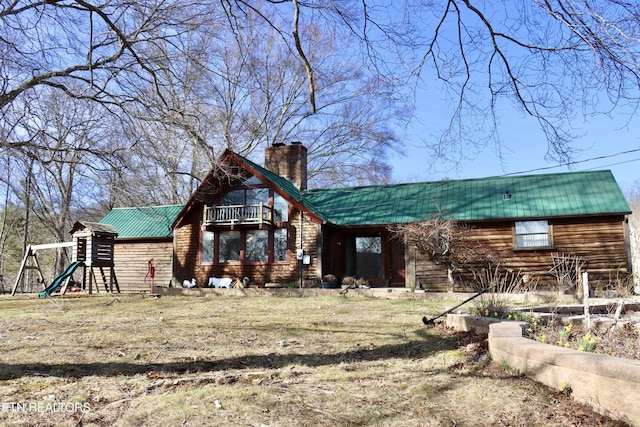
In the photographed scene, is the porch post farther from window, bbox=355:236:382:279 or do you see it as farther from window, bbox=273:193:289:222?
window, bbox=273:193:289:222

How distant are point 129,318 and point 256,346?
3891mm

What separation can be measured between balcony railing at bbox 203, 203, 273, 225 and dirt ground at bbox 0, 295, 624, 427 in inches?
417

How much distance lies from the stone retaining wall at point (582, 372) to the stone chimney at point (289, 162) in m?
18.0

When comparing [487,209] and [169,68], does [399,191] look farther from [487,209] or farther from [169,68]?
[169,68]

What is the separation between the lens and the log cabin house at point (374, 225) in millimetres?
17273

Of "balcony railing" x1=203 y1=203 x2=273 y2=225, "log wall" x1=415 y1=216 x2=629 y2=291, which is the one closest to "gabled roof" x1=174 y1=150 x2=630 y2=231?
"log wall" x1=415 y1=216 x2=629 y2=291

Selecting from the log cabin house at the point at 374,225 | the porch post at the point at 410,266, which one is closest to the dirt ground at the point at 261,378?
the porch post at the point at 410,266

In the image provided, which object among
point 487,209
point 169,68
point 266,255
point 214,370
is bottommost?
point 214,370

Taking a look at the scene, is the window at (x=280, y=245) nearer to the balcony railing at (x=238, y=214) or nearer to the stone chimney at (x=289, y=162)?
the balcony railing at (x=238, y=214)

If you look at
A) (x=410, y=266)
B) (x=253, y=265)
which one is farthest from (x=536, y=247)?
(x=253, y=265)

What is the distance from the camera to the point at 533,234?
17.8m

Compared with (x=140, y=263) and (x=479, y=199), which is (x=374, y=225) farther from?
(x=140, y=263)

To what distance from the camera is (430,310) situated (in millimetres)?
10742

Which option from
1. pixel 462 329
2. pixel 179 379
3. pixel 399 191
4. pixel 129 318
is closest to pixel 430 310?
pixel 462 329
